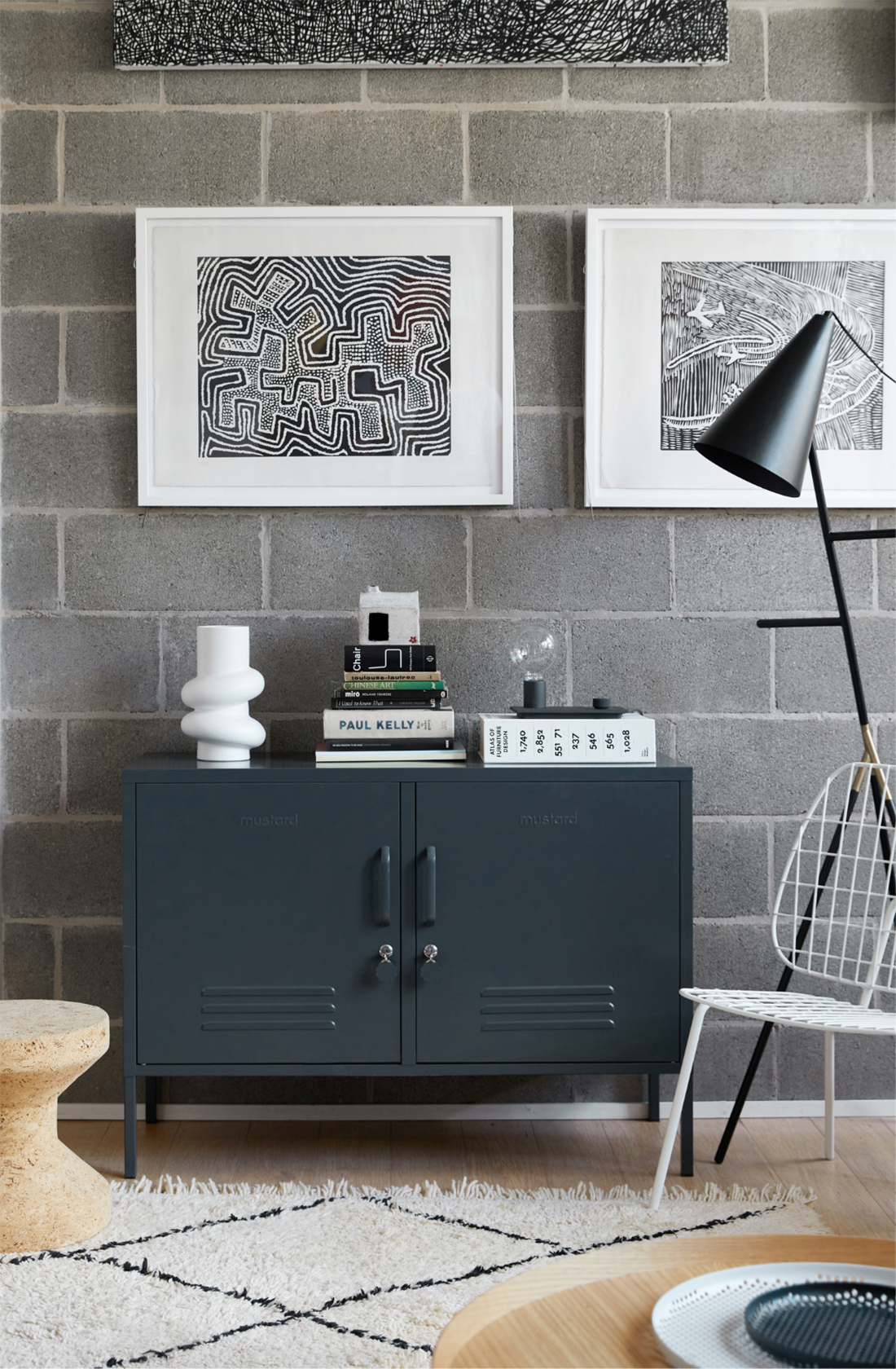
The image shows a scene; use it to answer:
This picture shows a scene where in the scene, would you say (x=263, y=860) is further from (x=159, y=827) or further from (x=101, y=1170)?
(x=101, y=1170)

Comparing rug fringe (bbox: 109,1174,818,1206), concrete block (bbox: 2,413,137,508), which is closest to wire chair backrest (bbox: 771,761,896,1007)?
rug fringe (bbox: 109,1174,818,1206)

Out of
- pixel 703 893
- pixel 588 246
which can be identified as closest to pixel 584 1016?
pixel 703 893

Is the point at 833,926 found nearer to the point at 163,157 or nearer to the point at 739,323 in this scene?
the point at 739,323

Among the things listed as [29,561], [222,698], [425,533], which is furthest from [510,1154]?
[29,561]

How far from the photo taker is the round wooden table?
98cm

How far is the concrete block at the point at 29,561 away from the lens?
2.54 m

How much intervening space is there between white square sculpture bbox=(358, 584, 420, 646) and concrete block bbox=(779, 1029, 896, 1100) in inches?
47.4

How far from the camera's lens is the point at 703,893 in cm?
257

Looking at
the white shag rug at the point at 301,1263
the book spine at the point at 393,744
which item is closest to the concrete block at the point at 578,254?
the book spine at the point at 393,744

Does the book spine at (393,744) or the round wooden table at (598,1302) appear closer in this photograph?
the round wooden table at (598,1302)

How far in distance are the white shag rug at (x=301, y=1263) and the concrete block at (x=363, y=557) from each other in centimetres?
119

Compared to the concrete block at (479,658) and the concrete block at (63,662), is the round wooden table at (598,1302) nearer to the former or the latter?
the concrete block at (479,658)

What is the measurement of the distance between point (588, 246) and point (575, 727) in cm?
106

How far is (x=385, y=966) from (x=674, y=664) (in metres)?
0.92
